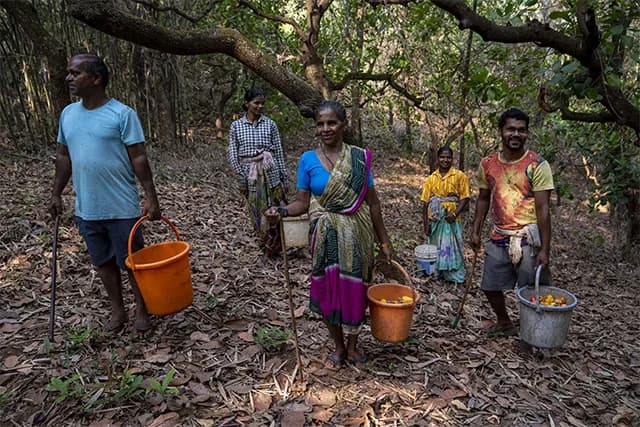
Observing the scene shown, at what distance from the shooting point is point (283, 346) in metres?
3.24

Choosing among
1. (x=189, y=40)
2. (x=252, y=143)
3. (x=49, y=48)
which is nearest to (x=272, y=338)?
(x=252, y=143)

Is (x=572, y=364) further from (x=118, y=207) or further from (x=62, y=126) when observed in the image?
(x=62, y=126)

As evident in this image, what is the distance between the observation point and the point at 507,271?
351 cm

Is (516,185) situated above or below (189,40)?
below

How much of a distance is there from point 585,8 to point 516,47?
440 cm

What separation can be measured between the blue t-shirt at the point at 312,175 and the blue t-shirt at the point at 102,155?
Result: 111 cm

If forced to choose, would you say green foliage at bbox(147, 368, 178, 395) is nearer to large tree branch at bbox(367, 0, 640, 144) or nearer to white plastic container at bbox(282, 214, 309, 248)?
white plastic container at bbox(282, 214, 309, 248)

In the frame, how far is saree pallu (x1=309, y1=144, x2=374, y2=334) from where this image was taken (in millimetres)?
2701

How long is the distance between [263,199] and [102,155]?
2201mm

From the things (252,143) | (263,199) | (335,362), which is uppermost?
(252,143)

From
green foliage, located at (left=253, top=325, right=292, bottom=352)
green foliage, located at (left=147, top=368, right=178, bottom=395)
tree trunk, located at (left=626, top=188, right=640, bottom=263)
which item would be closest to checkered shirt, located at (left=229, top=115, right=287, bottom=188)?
green foliage, located at (left=253, top=325, right=292, bottom=352)

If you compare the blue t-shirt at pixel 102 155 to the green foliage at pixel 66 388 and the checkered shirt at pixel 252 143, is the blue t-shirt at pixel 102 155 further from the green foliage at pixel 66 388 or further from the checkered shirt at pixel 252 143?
the checkered shirt at pixel 252 143

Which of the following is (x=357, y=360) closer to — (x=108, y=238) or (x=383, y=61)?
(x=108, y=238)

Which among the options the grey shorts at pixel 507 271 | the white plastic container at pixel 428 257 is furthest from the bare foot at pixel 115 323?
the white plastic container at pixel 428 257
